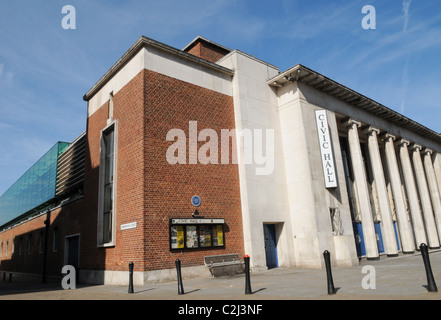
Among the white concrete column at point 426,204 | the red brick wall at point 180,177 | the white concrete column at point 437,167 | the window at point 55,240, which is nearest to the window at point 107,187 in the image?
the red brick wall at point 180,177

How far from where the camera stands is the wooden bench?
14102mm

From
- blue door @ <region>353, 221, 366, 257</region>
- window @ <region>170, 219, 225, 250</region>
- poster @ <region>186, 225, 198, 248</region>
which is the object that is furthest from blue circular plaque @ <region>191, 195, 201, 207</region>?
blue door @ <region>353, 221, 366, 257</region>

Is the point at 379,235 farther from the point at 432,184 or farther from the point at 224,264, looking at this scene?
the point at 224,264

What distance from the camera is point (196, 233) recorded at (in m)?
14.3

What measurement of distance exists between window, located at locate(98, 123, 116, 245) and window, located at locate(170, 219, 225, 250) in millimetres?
3595

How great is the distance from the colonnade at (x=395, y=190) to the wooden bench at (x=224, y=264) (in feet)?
30.5

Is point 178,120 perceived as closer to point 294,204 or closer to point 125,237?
point 125,237

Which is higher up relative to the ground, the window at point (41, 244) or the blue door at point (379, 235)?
the window at point (41, 244)

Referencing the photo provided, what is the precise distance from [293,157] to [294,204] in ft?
8.44

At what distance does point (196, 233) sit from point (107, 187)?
5992 mm

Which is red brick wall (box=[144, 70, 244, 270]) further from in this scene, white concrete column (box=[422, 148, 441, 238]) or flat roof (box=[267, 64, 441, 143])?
white concrete column (box=[422, 148, 441, 238])

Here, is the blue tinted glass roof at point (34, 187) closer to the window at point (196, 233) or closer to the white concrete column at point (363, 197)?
the window at point (196, 233)

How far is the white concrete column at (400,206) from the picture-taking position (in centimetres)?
2358

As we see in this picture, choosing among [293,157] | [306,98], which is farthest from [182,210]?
[306,98]
